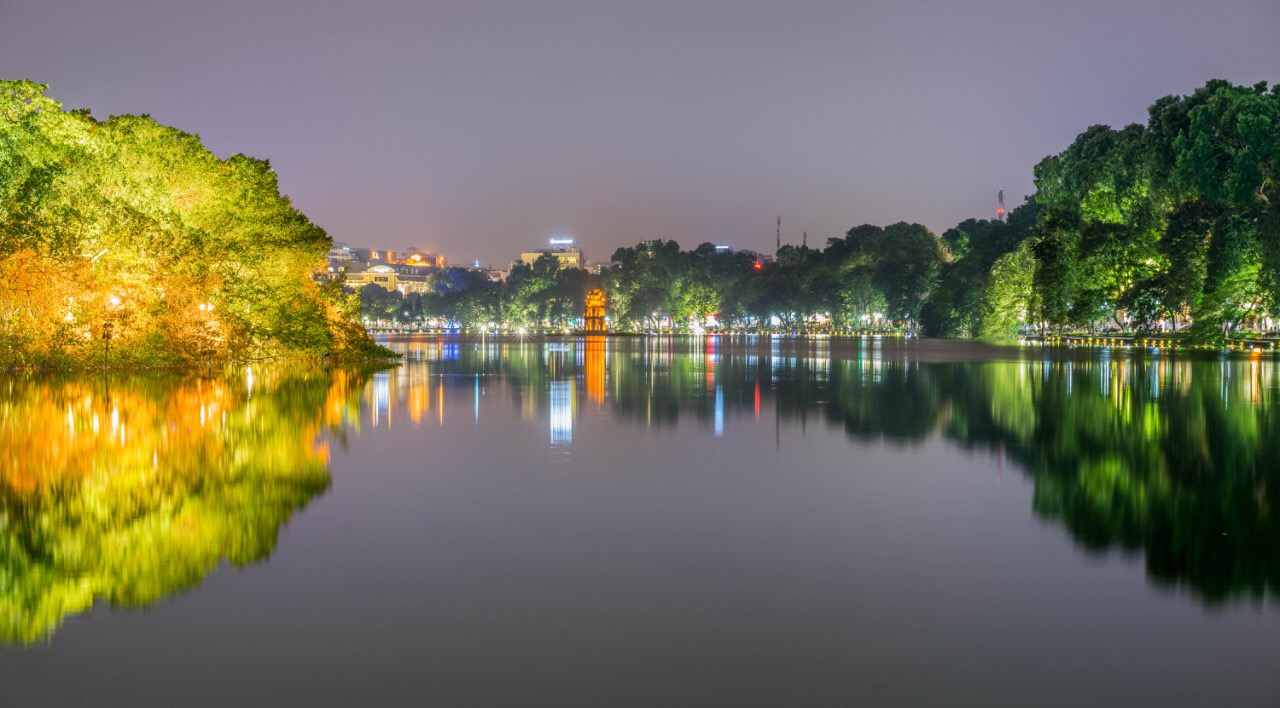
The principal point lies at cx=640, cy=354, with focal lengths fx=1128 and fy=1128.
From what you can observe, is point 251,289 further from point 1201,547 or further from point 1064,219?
point 1064,219

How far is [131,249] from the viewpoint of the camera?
129ft

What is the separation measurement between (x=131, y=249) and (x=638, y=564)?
35.3m

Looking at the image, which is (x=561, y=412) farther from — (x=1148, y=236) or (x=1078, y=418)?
(x=1148, y=236)

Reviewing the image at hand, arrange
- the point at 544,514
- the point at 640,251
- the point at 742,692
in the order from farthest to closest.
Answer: the point at 640,251, the point at 544,514, the point at 742,692

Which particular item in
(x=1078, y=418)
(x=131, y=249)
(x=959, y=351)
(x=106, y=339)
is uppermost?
(x=131, y=249)

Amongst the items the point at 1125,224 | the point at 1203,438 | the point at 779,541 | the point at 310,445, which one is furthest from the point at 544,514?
the point at 1125,224

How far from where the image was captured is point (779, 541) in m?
10.2

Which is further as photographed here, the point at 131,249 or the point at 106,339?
the point at 106,339

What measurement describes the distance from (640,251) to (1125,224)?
351 feet

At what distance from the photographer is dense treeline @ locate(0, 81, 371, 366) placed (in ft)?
122

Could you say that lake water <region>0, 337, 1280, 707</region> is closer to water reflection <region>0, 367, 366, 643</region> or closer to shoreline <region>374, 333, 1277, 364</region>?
water reflection <region>0, 367, 366, 643</region>

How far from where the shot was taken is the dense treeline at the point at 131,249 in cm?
3722

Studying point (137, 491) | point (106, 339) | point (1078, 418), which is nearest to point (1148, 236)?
point (1078, 418)

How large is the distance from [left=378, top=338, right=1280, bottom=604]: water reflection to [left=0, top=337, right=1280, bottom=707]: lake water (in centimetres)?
12
